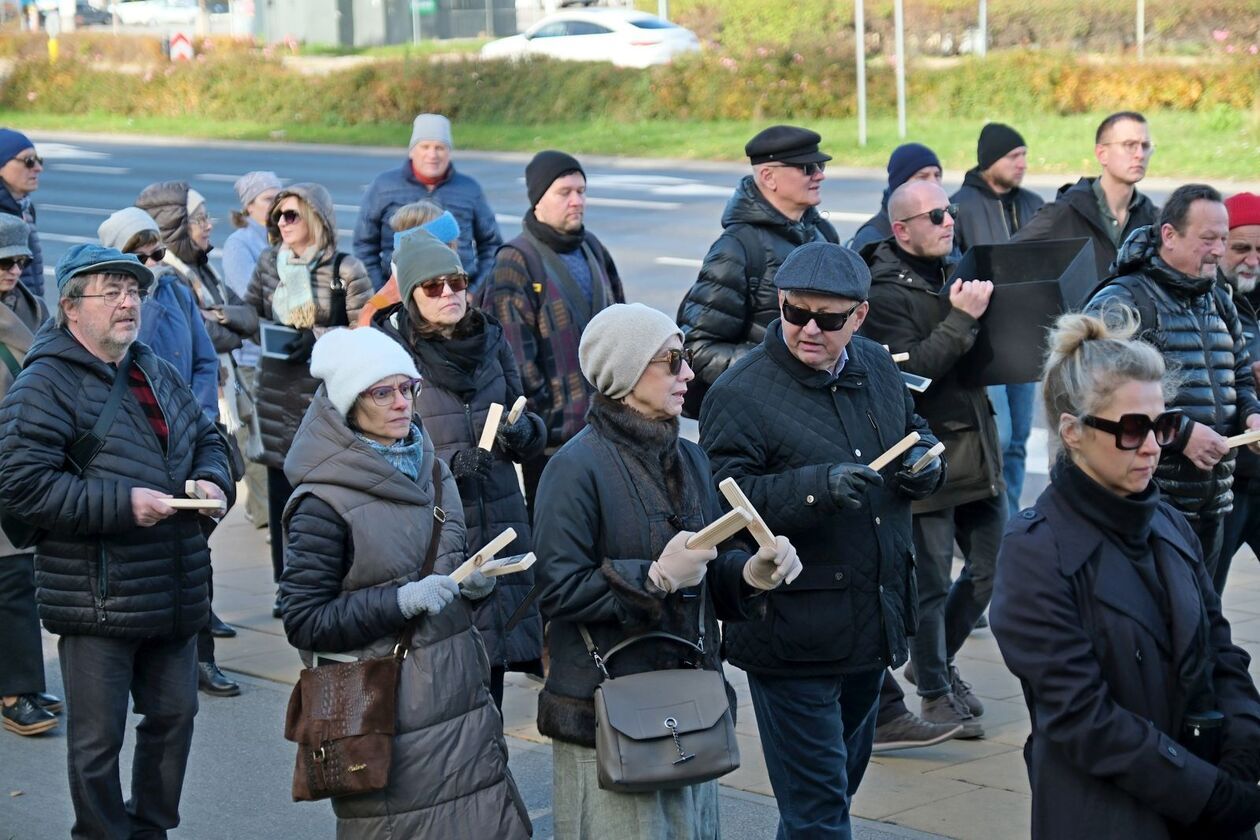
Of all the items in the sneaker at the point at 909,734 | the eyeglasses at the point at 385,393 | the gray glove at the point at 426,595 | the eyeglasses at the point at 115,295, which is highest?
the eyeglasses at the point at 115,295

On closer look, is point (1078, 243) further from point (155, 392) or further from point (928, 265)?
point (155, 392)

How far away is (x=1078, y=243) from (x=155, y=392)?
396 centimetres

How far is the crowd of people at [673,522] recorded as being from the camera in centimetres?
401

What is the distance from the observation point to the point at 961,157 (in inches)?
1089

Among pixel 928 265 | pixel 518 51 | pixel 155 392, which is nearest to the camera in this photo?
pixel 155 392

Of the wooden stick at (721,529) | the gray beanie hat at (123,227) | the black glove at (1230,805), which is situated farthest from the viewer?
the gray beanie hat at (123,227)

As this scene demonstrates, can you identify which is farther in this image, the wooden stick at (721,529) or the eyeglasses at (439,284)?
the eyeglasses at (439,284)

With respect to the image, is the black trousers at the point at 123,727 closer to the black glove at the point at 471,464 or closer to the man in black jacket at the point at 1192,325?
the black glove at the point at 471,464

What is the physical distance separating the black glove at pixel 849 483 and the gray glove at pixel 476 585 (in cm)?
102

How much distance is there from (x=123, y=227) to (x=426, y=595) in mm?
3961

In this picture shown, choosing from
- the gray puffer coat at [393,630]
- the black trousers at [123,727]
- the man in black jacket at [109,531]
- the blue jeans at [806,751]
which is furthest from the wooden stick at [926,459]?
the black trousers at [123,727]

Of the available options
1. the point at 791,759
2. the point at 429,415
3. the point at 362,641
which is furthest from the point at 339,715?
the point at 429,415

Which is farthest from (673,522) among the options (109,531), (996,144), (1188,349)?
(996,144)

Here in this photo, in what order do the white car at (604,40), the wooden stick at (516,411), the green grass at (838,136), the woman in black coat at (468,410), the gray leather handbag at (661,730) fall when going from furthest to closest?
the white car at (604,40) → the green grass at (838,136) → the woman in black coat at (468,410) → the wooden stick at (516,411) → the gray leather handbag at (661,730)
